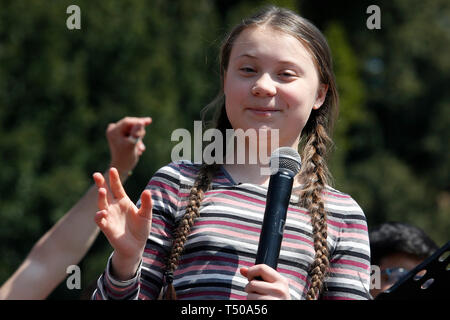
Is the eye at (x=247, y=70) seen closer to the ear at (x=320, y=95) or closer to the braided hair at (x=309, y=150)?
the braided hair at (x=309, y=150)

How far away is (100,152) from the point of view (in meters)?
9.92

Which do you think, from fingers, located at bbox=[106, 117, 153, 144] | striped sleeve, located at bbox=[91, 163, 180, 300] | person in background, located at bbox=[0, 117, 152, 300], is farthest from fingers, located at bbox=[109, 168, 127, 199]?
person in background, located at bbox=[0, 117, 152, 300]

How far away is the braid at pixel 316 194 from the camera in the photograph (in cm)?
175

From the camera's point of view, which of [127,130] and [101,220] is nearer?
[101,220]

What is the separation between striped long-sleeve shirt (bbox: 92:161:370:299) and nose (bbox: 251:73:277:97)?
0.25m

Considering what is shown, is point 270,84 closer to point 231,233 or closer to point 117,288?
point 231,233

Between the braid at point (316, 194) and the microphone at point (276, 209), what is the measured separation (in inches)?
7.1

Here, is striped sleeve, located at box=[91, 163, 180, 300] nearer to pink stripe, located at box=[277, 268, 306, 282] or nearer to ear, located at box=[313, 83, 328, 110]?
pink stripe, located at box=[277, 268, 306, 282]

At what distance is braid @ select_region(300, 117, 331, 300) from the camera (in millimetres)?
1746

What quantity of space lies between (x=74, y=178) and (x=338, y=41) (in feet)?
26.7

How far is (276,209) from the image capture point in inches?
61.3

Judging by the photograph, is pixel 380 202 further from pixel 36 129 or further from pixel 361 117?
pixel 36 129

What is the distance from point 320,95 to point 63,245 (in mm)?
1260

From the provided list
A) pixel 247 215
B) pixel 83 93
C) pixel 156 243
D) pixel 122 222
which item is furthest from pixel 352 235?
pixel 83 93
